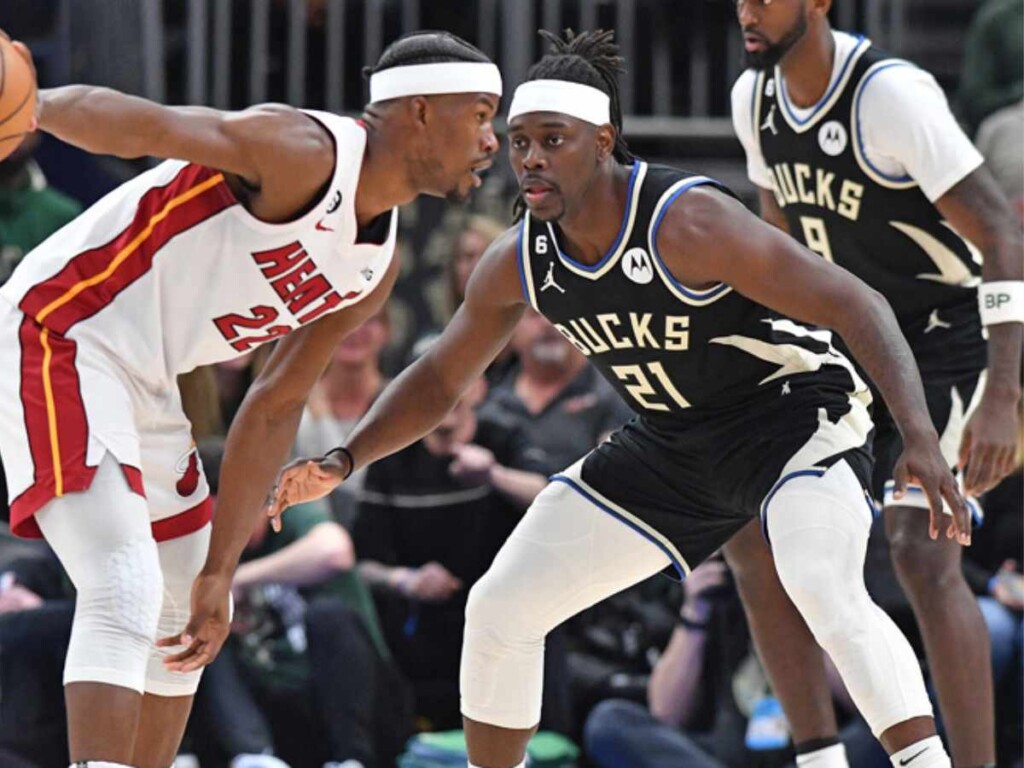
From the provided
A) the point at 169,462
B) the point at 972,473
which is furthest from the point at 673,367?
the point at 169,462

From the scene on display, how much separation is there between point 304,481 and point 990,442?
1.92 meters

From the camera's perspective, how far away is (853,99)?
222 inches

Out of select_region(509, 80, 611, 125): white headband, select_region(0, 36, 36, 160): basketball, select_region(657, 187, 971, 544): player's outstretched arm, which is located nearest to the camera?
select_region(0, 36, 36, 160): basketball

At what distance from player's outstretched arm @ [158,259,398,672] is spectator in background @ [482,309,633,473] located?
2.47 meters

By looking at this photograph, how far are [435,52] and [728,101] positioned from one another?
445cm

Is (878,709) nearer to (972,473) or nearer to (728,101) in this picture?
(972,473)

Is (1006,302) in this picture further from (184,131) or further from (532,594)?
(184,131)

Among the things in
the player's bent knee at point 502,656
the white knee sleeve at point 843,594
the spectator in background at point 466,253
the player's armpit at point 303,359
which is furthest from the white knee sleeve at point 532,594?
the spectator in background at point 466,253

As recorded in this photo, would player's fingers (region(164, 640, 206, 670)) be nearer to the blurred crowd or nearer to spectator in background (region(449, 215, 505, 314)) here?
the blurred crowd

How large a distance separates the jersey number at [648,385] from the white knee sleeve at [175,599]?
120 centimetres

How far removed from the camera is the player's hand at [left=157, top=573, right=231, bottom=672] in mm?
4809

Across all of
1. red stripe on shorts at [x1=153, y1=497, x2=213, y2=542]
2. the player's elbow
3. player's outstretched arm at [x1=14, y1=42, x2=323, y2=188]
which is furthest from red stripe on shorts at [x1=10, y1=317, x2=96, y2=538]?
the player's elbow

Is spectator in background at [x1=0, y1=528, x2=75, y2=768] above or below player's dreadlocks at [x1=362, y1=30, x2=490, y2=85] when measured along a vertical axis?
below

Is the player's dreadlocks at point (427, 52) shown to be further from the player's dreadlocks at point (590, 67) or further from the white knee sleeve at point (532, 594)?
the white knee sleeve at point (532, 594)
